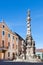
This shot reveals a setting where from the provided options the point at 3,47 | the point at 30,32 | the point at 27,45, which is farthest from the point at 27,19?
the point at 3,47

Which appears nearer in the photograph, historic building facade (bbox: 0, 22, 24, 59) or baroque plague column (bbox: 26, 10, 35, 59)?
baroque plague column (bbox: 26, 10, 35, 59)

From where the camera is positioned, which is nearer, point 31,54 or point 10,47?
point 31,54

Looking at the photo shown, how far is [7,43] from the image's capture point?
5912cm

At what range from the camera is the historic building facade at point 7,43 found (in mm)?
57031

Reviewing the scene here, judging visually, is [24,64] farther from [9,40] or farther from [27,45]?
[9,40]

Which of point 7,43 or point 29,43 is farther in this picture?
point 7,43

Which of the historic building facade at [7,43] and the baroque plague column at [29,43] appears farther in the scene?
the historic building facade at [7,43]

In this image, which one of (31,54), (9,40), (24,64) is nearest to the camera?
(24,64)

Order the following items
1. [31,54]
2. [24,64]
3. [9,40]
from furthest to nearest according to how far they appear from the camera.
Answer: [9,40], [31,54], [24,64]

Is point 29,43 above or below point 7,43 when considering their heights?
below

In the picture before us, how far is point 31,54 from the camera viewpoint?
32812mm

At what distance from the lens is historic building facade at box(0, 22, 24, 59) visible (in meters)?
57.0

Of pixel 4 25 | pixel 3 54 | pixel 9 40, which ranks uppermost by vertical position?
pixel 4 25

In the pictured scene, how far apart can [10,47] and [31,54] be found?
28.1 meters
